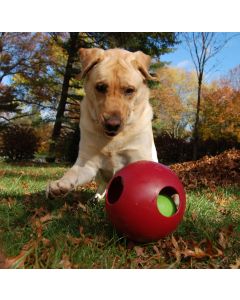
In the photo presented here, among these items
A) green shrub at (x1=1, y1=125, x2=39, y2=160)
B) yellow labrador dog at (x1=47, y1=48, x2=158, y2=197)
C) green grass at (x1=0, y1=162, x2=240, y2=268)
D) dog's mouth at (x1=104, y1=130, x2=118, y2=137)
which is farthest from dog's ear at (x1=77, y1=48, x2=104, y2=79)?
green shrub at (x1=1, y1=125, x2=39, y2=160)

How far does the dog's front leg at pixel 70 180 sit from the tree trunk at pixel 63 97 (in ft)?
45.0

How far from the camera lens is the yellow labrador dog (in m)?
4.25

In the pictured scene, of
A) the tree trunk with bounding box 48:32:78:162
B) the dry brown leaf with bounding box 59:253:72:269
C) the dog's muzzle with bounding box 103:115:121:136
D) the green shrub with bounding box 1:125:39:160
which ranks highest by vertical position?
the tree trunk with bounding box 48:32:78:162

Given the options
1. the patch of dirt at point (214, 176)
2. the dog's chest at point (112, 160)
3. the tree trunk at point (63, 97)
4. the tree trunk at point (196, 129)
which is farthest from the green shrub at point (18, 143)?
the dog's chest at point (112, 160)

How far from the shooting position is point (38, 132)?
19766mm

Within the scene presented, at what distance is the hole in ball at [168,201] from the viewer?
130 inches

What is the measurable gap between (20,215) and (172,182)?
1.51 metres

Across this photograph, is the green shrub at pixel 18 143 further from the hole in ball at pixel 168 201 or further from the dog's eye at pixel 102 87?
the hole in ball at pixel 168 201

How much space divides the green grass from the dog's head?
0.88m

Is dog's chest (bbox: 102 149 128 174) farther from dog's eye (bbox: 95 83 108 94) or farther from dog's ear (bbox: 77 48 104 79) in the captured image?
dog's ear (bbox: 77 48 104 79)

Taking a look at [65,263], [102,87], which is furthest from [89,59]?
[65,263]

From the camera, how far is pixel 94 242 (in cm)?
325

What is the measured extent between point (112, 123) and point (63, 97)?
1495 cm
